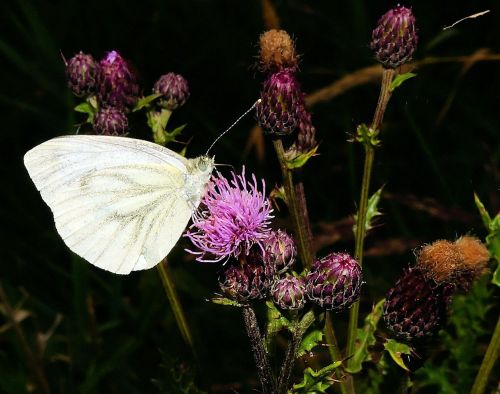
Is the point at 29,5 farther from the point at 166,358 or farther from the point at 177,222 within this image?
the point at 166,358

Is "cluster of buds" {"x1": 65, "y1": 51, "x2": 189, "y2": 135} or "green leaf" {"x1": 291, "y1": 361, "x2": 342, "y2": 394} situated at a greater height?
"cluster of buds" {"x1": 65, "y1": 51, "x2": 189, "y2": 135}

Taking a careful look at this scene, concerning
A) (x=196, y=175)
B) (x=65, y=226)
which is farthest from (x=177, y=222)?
(x=65, y=226)

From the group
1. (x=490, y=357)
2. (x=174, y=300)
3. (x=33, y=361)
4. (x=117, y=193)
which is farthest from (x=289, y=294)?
(x=33, y=361)

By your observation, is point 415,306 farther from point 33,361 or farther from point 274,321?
point 33,361

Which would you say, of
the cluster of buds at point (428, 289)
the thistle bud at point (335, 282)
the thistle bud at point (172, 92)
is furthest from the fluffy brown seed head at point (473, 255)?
the thistle bud at point (172, 92)

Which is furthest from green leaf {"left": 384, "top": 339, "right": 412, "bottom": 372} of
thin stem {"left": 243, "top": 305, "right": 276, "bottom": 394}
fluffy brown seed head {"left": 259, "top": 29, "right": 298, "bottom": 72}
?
fluffy brown seed head {"left": 259, "top": 29, "right": 298, "bottom": 72}

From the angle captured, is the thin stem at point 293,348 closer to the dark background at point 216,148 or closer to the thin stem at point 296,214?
the thin stem at point 296,214

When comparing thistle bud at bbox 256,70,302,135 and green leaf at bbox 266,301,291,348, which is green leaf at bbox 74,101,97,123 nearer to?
thistle bud at bbox 256,70,302,135
